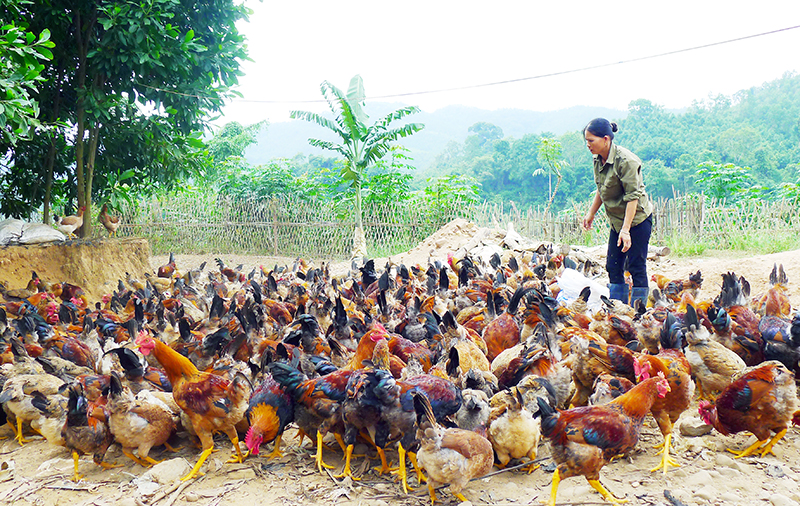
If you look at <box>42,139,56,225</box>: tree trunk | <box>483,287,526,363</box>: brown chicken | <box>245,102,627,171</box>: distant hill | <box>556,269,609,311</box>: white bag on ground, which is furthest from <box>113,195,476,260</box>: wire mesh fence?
<box>245,102,627,171</box>: distant hill

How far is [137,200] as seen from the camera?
18.3m

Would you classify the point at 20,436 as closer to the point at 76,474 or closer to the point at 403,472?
the point at 76,474

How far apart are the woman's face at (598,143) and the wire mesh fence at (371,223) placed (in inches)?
353

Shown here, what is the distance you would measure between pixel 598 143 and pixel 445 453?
3.68 metres

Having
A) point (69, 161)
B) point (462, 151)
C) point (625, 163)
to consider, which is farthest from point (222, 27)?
point (462, 151)

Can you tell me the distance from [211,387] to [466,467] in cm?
185

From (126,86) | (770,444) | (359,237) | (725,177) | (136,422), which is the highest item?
(126,86)

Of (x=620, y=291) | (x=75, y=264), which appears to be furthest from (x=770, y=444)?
(x=75, y=264)

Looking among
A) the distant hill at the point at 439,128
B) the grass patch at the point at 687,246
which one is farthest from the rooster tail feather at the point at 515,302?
the distant hill at the point at 439,128

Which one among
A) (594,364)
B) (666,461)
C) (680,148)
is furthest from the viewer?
(680,148)

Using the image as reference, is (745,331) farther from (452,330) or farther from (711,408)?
(452,330)

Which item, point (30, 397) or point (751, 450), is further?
point (30, 397)

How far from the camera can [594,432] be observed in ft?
8.78

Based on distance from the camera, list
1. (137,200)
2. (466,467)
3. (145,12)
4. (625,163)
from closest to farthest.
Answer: (466,467), (625,163), (145,12), (137,200)
